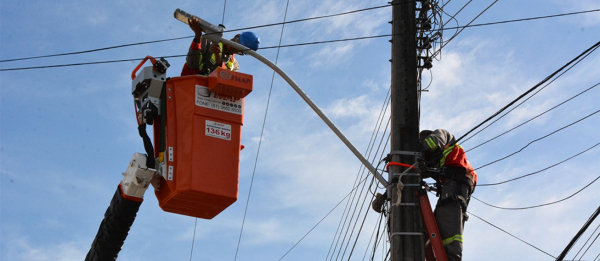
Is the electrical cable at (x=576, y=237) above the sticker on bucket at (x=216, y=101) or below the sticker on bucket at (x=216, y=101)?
below

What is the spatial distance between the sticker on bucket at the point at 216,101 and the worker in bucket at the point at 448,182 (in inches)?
88.0

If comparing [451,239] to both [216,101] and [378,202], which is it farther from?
[216,101]

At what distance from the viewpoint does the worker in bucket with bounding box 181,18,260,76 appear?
328 inches

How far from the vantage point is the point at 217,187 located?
778 cm

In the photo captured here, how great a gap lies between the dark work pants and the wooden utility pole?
27 cm

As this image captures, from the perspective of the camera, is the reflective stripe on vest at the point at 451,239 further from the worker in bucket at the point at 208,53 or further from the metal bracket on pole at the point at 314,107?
the worker in bucket at the point at 208,53

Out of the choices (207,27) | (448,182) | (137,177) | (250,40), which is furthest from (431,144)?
(137,177)

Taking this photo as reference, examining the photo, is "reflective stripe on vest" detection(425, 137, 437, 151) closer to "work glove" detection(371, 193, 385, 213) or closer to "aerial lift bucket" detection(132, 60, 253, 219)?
"work glove" detection(371, 193, 385, 213)

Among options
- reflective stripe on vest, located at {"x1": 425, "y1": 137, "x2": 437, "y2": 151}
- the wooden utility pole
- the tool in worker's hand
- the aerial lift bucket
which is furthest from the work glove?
the tool in worker's hand

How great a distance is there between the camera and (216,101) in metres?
8.09

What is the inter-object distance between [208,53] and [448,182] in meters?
3.26

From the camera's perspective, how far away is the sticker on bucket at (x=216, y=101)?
802 centimetres

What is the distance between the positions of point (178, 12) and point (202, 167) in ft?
5.62

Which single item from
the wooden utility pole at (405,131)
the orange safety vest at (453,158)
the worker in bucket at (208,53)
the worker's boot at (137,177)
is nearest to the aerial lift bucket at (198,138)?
the worker's boot at (137,177)
